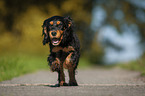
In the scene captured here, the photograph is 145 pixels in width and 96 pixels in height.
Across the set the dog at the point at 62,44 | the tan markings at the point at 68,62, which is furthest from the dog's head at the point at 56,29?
the tan markings at the point at 68,62

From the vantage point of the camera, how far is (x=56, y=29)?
577 centimetres

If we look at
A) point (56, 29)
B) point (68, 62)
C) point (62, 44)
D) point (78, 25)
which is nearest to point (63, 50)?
point (62, 44)

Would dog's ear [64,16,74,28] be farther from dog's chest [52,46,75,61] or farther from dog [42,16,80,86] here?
dog's chest [52,46,75,61]

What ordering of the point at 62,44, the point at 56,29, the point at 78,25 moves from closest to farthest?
the point at 56,29 → the point at 62,44 → the point at 78,25

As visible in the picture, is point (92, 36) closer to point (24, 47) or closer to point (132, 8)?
point (132, 8)

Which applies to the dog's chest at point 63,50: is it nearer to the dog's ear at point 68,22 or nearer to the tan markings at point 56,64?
the tan markings at point 56,64

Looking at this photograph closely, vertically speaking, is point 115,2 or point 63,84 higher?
point 115,2

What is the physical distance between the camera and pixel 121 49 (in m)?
24.9

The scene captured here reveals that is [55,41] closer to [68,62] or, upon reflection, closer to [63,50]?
[63,50]

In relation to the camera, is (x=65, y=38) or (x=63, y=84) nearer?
(x=65, y=38)

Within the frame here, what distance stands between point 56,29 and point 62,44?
353 mm

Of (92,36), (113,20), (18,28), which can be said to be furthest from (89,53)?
(18,28)

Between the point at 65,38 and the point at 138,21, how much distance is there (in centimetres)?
1733

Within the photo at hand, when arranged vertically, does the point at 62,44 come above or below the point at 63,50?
above
